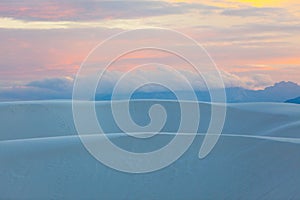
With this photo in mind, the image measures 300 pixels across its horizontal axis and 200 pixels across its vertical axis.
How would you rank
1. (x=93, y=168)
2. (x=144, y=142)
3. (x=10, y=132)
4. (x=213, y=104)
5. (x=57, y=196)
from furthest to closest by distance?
(x=213, y=104) → (x=10, y=132) → (x=144, y=142) → (x=93, y=168) → (x=57, y=196)

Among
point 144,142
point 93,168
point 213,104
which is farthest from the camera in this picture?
point 213,104

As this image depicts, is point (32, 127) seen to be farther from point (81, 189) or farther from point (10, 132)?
point (81, 189)

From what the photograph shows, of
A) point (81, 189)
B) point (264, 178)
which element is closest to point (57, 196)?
point (81, 189)

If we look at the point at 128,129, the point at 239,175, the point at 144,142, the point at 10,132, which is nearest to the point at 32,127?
the point at 10,132

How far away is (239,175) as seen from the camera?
21.0 m

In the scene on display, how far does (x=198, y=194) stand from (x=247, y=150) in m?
2.99

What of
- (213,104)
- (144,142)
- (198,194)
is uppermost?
(213,104)

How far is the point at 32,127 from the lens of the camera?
31688 mm

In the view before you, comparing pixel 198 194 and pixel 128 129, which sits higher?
pixel 128 129

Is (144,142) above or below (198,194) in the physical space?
above

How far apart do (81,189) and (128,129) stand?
11.4 metres

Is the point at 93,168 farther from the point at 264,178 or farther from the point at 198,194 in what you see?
the point at 264,178

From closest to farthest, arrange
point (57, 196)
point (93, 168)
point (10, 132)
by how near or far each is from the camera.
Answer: point (57, 196), point (93, 168), point (10, 132)

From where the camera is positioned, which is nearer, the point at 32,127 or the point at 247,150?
the point at 247,150
